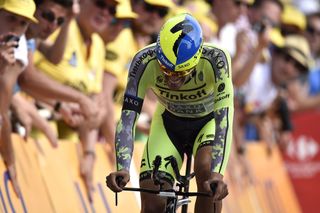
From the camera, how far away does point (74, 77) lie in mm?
10148

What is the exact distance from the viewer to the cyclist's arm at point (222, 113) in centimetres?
745

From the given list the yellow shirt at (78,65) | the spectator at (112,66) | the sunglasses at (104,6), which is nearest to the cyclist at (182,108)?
the yellow shirt at (78,65)

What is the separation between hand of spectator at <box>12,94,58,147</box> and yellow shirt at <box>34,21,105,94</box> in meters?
0.47

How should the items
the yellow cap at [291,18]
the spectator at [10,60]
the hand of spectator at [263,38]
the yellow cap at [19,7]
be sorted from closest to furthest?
1. the spectator at [10,60]
2. the yellow cap at [19,7]
3. the hand of spectator at [263,38]
4. the yellow cap at [291,18]

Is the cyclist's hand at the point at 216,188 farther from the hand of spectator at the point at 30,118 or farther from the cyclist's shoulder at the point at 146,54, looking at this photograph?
the hand of spectator at the point at 30,118

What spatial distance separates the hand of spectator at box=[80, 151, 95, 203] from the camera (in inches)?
387

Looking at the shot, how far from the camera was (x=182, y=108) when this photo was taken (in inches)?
329

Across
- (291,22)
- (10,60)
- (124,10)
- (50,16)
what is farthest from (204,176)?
(291,22)

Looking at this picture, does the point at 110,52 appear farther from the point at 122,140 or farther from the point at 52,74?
the point at 122,140

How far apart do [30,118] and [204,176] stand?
2.08 m

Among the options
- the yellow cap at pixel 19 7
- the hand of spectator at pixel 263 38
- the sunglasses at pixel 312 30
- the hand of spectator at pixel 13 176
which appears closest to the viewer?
the yellow cap at pixel 19 7

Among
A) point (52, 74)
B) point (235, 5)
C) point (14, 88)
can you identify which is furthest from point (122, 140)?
point (235, 5)

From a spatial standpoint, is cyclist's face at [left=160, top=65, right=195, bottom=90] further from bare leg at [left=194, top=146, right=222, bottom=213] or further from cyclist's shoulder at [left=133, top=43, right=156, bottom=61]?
bare leg at [left=194, top=146, right=222, bottom=213]

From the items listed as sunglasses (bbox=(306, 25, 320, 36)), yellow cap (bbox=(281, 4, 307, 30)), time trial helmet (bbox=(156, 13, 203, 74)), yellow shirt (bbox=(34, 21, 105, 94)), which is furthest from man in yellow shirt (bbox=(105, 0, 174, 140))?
sunglasses (bbox=(306, 25, 320, 36))
